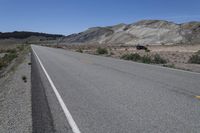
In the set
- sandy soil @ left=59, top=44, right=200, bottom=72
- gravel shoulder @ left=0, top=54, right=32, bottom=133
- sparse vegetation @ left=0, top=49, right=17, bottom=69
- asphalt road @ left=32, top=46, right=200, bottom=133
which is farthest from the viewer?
sparse vegetation @ left=0, top=49, right=17, bottom=69

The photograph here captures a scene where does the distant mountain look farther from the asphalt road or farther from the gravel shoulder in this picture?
the gravel shoulder

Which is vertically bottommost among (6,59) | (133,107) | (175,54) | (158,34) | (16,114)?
(6,59)

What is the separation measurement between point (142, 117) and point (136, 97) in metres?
2.34

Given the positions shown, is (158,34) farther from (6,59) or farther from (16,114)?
(16,114)

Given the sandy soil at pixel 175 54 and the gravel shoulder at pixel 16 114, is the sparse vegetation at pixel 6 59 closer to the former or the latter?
the sandy soil at pixel 175 54

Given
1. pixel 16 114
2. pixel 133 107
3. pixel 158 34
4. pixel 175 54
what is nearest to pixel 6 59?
pixel 175 54

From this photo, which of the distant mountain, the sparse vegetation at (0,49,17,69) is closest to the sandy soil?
the sparse vegetation at (0,49,17,69)

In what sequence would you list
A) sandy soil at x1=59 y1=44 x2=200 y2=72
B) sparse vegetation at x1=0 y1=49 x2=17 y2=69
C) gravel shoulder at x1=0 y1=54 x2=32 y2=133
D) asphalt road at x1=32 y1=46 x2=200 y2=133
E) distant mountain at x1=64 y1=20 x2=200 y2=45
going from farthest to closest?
distant mountain at x1=64 y1=20 x2=200 y2=45 < sparse vegetation at x1=0 y1=49 x2=17 y2=69 < sandy soil at x1=59 y1=44 x2=200 y2=72 < gravel shoulder at x1=0 y1=54 x2=32 y2=133 < asphalt road at x1=32 y1=46 x2=200 y2=133

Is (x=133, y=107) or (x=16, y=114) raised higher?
(x=133, y=107)

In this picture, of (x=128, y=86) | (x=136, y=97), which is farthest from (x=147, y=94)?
(x=128, y=86)

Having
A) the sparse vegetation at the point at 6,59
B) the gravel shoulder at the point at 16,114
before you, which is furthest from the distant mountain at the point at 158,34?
the gravel shoulder at the point at 16,114

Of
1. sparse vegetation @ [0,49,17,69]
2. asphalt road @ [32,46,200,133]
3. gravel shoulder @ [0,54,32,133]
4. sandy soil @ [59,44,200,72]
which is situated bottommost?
sparse vegetation @ [0,49,17,69]

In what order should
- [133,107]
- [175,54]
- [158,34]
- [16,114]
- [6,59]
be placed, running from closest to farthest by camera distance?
[16,114], [133,107], [175,54], [6,59], [158,34]

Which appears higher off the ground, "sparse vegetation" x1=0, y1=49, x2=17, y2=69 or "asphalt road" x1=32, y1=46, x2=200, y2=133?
"asphalt road" x1=32, y1=46, x2=200, y2=133
